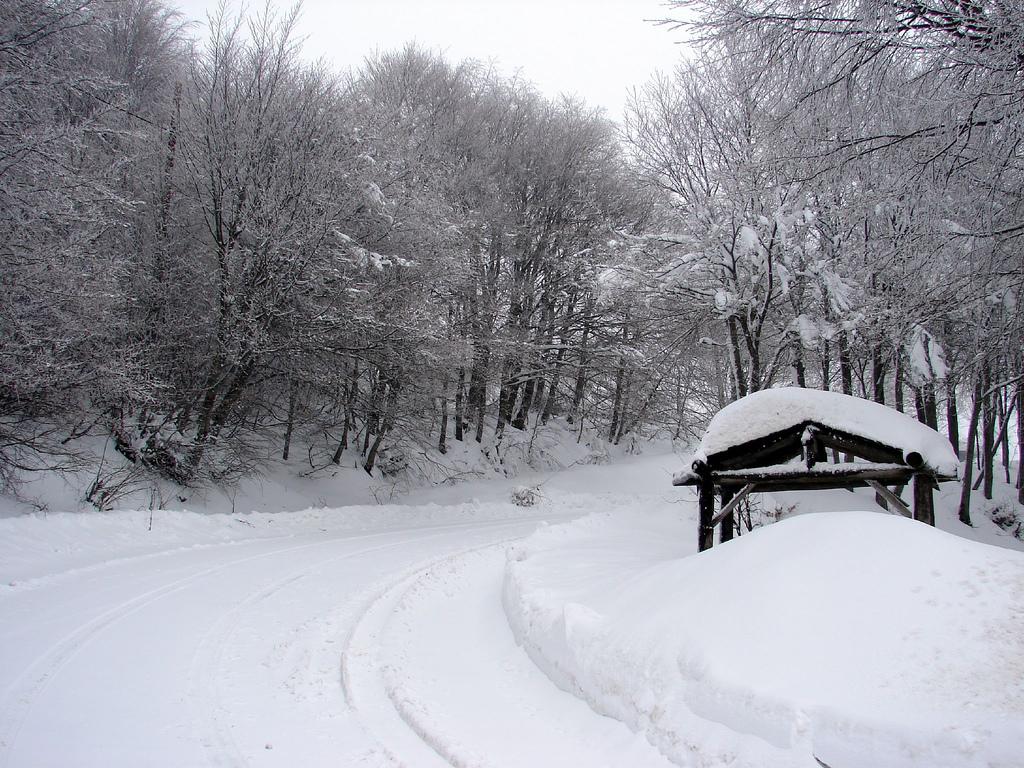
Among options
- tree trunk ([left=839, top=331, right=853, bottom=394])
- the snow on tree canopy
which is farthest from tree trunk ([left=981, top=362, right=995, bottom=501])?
the snow on tree canopy

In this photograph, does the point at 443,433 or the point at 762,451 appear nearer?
the point at 762,451

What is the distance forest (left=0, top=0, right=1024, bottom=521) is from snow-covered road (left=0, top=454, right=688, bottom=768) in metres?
4.93

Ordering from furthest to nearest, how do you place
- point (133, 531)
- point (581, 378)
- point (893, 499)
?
point (581, 378), point (133, 531), point (893, 499)

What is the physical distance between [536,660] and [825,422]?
4247 mm

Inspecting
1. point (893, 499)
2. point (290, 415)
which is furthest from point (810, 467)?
point (290, 415)

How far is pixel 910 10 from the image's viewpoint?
20.0 ft

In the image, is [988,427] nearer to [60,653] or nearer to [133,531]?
[133,531]

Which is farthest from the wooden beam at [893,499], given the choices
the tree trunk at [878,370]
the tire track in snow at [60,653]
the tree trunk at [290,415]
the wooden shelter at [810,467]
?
the tree trunk at [290,415]

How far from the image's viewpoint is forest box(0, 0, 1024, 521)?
23.2 feet

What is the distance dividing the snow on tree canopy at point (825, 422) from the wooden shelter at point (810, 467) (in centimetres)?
3

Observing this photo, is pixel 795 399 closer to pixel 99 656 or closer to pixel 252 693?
pixel 252 693

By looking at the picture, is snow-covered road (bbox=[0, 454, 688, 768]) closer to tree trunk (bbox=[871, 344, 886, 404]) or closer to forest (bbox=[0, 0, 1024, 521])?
forest (bbox=[0, 0, 1024, 521])

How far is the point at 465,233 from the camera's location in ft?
67.8

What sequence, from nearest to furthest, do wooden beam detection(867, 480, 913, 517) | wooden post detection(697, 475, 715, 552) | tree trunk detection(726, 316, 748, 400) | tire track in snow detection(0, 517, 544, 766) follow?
tire track in snow detection(0, 517, 544, 766) < wooden beam detection(867, 480, 913, 517) < wooden post detection(697, 475, 715, 552) < tree trunk detection(726, 316, 748, 400)
